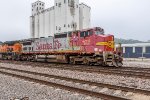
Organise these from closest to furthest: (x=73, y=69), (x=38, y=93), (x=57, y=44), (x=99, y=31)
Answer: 1. (x=38, y=93)
2. (x=73, y=69)
3. (x=99, y=31)
4. (x=57, y=44)

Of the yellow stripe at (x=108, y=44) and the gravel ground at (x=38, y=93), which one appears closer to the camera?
the gravel ground at (x=38, y=93)

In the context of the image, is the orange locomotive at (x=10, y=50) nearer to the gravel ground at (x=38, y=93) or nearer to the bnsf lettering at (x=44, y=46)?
the bnsf lettering at (x=44, y=46)

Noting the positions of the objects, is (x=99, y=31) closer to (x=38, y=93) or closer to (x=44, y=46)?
(x=44, y=46)

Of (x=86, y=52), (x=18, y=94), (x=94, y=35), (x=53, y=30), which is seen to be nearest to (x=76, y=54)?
(x=86, y=52)

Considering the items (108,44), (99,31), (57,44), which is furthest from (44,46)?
(108,44)

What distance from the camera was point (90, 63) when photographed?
698 inches

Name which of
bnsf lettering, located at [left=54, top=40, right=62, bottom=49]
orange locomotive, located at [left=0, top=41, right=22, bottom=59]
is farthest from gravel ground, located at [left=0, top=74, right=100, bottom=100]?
orange locomotive, located at [left=0, top=41, right=22, bottom=59]

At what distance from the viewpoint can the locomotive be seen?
1652 cm

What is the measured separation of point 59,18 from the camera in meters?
76.5

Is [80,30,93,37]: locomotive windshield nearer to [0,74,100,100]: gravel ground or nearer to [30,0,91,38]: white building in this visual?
[0,74,100,100]: gravel ground

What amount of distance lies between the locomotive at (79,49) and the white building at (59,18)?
49851mm

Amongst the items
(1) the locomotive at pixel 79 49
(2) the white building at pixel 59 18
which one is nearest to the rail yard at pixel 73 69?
(1) the locomotive at pixel 79 49

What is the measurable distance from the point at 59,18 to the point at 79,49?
195ft

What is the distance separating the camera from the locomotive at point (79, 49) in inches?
651
